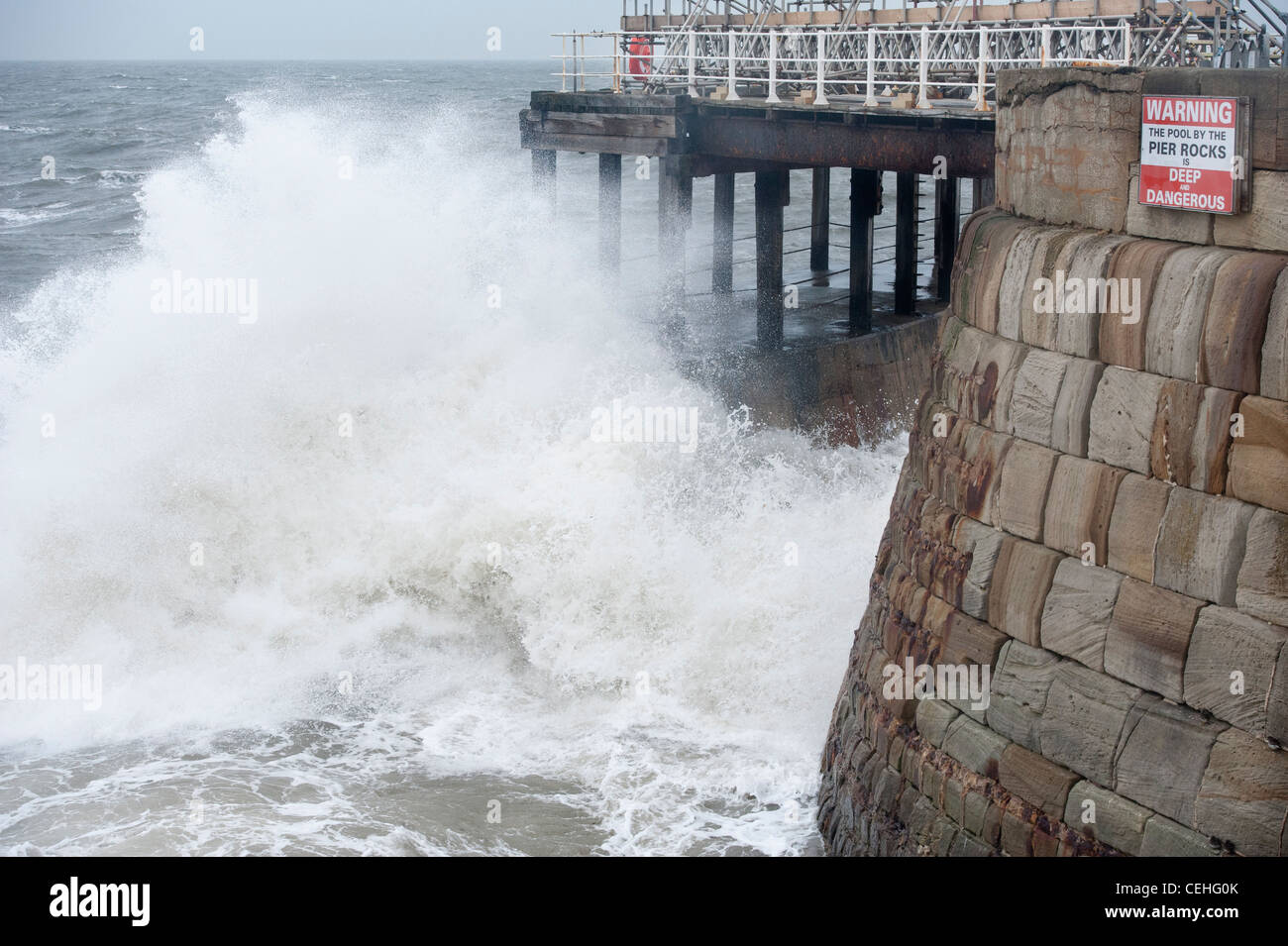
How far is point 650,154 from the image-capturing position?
1725 cm

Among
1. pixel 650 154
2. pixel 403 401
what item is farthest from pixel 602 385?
pixel 650 154

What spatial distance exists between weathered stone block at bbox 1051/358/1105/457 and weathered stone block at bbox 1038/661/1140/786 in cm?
97

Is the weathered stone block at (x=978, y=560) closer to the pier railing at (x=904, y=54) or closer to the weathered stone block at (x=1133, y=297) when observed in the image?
the weathered stone block at (x=1133, y=297)

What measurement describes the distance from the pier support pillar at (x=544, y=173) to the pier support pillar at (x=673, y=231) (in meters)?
1.85

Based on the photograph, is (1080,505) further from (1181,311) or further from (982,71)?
(982,71)

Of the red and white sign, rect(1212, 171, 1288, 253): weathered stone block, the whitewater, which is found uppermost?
the red and white sign

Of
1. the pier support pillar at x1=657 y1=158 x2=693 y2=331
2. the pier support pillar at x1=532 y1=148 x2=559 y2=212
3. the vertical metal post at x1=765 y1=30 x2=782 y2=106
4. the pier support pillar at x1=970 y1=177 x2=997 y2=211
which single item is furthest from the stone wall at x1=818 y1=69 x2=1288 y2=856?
the pier support pillar at x1=532 y1=148 x2=559 y2=212

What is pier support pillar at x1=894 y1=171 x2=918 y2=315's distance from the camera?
1828cm

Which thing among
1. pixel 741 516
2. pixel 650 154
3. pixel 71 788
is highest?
pixel 650 154

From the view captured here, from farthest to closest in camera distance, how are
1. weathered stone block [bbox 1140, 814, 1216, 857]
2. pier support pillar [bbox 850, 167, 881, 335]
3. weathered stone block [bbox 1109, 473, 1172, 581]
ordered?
pier support pillar [bbox 850, 167, 881, 335]
weathered stone block [bbox 1109, 473, 1172, 581]
weathered stone block [bbox 1140, 814, 1216, 857]

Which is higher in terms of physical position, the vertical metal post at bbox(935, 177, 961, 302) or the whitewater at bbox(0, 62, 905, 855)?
the vertical metal post at bbox(935, 177, 961, 302)

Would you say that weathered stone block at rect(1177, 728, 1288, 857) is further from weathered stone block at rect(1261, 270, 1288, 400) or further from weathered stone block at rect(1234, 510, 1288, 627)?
weathered stone block at rect(1261, 270, 1288, 400)
